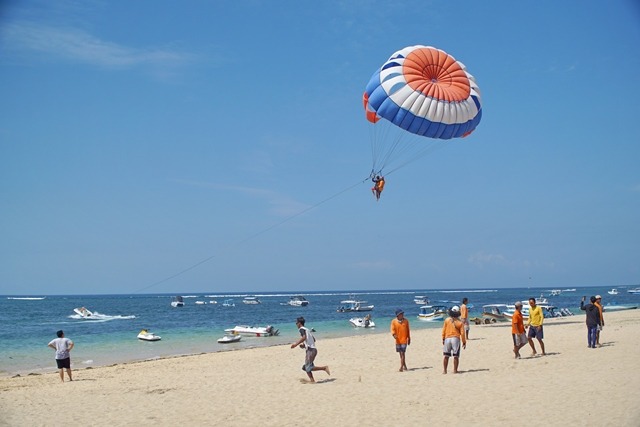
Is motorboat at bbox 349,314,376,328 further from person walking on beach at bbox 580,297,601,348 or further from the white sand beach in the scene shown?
person walking on beach at bbox 580,297,601,348

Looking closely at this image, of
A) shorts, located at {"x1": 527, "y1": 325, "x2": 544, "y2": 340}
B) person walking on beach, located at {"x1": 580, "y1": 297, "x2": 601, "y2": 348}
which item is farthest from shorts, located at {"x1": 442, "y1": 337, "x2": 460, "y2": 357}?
person walking on beach, located at {"x1": 580, "y1": 297, "x2": 601, "y2": 348}

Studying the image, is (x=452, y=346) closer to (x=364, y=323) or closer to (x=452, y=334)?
(x=452, y=334)

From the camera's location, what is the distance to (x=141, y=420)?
921 cm

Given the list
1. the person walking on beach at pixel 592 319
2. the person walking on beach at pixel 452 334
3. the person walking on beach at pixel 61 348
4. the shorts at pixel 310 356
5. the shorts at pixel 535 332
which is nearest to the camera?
the shorts at pixel 310 356

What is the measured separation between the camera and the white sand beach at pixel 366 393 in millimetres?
8594

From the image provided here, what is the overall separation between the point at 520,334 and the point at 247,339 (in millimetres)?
20021

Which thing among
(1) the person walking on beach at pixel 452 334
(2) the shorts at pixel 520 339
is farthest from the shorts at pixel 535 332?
(1) the person walking on beach at pixel 452 334

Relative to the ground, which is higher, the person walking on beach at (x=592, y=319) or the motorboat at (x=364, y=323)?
the person walking on beach at (x=592, y=319)

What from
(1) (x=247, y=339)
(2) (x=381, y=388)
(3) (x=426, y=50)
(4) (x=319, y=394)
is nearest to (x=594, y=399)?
(2) (x=381, y=388)

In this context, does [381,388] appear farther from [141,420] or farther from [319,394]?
[141,420]

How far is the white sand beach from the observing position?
8.59 meters

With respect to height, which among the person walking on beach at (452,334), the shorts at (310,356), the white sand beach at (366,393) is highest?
the person walking on beach at (452,334)

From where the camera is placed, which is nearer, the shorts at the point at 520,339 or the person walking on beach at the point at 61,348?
the shorts at the point at 520,339

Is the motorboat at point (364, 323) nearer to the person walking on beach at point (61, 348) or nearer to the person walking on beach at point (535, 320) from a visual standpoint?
the person walking on beach at point (535, 320)
